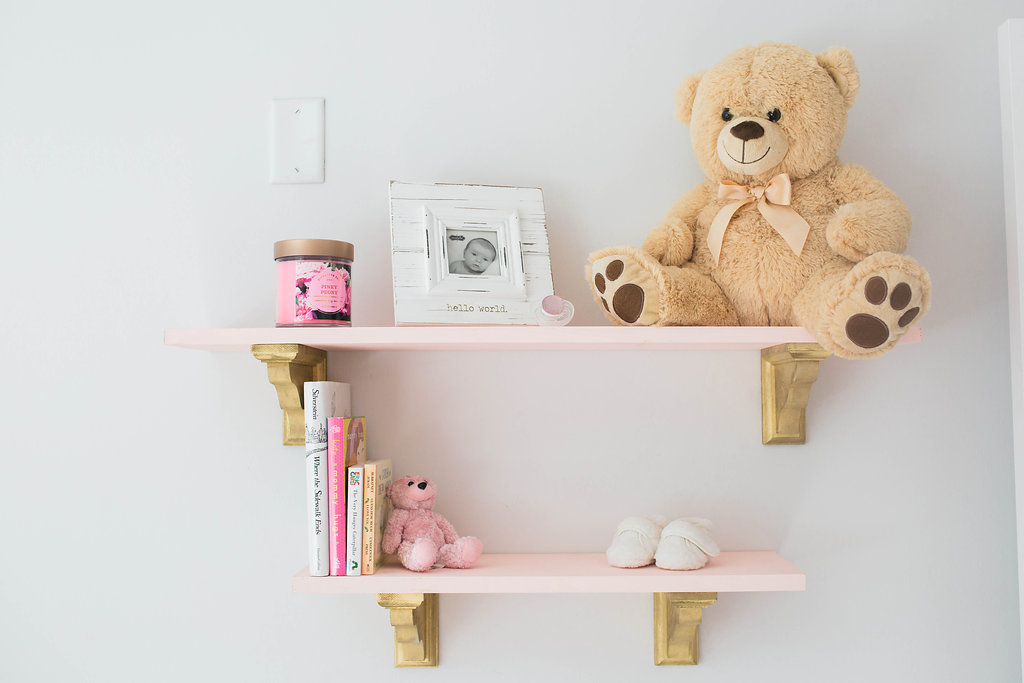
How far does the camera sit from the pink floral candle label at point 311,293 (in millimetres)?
965

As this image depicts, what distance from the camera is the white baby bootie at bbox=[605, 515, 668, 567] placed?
995 millimetres

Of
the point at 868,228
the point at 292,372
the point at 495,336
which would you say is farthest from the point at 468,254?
the point at 868,228

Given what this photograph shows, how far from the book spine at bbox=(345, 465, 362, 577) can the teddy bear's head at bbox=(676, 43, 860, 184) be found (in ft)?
2.00

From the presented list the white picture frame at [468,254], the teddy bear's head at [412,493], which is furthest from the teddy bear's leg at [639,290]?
the teddy bear's head at [412,493]

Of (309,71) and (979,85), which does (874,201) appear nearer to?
(979,85)

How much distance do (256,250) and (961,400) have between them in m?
1.04

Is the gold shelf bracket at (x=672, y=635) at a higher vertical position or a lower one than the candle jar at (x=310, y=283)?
lower

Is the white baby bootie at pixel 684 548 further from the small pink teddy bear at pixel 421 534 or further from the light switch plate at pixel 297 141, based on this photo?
the light switch plate at pixel 297 141

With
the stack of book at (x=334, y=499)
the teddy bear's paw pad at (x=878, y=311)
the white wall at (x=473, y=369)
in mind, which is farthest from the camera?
the white wall at (x=473, y=369)

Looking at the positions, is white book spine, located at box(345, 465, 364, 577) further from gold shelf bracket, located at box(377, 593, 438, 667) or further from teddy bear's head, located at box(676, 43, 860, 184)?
teddy bear's head, located at box(676, 43, 860, 184)

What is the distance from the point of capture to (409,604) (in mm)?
1004

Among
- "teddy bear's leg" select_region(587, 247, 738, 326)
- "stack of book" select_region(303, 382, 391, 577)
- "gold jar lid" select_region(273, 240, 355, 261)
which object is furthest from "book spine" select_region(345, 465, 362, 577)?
"teddy bear's leg" select_region(587, 247, 738, 326)

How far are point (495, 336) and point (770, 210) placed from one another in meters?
0.39

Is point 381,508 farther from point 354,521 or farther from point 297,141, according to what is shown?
point 297,141
